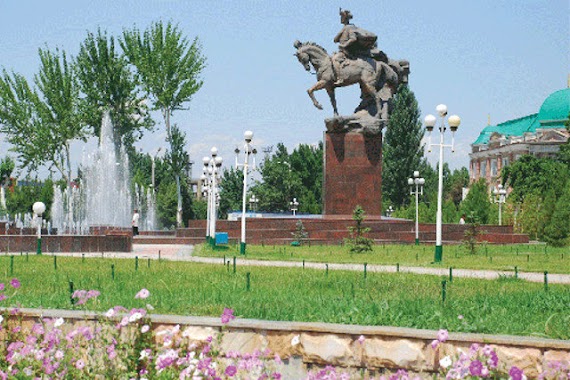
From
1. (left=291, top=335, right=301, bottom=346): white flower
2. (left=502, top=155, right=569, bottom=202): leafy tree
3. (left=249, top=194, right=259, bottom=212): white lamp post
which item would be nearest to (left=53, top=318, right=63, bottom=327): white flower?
(left=291, top=335, right=301, bottom=346): white flower

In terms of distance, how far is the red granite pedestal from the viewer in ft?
95.2

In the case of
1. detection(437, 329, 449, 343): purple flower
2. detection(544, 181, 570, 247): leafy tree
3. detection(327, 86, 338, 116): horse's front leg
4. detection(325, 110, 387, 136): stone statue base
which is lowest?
detection(437, 329, 449, 343): purple flower

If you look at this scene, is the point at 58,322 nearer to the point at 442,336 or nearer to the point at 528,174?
the point at 442,336

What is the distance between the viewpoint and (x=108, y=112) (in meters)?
45.6

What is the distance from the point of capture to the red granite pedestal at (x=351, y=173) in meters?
29.0

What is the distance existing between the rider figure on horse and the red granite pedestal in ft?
8.11

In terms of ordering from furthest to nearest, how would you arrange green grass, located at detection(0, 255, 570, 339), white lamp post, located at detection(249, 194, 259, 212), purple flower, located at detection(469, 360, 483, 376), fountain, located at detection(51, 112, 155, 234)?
white lamp post, located at detection(249, 194, 259, 212) → fountain, located at detection(51, 112, 155, 234) → green grass, located at detection(0, 255, 570, 339) → purple flower, located at detection(469, 360, 483, 376)

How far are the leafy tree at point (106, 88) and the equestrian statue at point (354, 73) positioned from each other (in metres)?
18.1

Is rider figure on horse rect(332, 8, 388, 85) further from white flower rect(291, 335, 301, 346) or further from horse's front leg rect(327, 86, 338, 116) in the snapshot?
white flower rect(291, 335, 301, 346)

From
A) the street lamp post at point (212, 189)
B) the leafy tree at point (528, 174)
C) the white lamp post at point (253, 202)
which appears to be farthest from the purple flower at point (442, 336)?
the white lamp post at point (253, 202)

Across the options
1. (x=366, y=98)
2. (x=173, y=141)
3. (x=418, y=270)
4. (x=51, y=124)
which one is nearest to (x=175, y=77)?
(x=173, y=141)

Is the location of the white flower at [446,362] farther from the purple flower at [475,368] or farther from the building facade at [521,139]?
the building facade at [521,139]

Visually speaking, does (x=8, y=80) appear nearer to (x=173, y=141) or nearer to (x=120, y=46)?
(x=120, y=46)

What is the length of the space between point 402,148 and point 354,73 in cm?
2853
